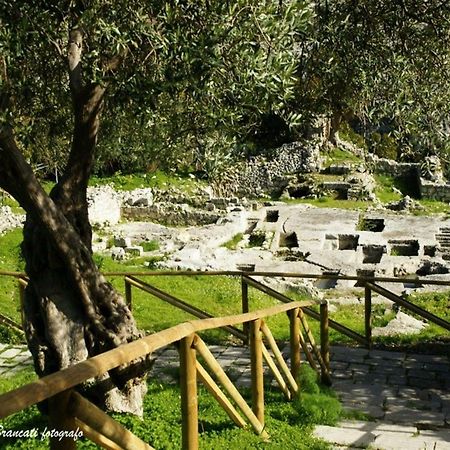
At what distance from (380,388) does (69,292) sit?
4081 mm

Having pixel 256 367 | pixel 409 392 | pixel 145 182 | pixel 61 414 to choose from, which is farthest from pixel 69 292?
pixel 145 182

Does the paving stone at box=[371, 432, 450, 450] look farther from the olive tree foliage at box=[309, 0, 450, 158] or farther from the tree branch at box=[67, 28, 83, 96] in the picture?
the tree branch at box=[67, 28, 83, 96]

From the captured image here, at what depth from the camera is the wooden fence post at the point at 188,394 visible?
3725 mm

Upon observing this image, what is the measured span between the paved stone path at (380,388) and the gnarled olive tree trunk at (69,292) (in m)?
1.77

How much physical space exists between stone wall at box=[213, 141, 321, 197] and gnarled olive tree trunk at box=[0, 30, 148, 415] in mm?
32516

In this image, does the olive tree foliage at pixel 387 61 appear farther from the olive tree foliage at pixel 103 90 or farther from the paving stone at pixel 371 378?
the paving stone at pixel 371 378

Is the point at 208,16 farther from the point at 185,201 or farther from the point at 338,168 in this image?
the point at 338,168

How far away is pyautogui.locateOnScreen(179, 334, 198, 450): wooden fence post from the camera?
12.2 ft

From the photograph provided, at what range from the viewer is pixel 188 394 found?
3.74m

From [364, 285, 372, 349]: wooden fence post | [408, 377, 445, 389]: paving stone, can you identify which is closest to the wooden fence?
[408, 377, 445, 389]: paving stone

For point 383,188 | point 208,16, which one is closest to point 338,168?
point 383,188

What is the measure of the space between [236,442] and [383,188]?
Result: 36462mm

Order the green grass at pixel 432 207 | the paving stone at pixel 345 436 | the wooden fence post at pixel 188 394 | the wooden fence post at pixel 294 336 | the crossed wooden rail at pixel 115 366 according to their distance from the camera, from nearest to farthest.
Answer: the crossed wooden rail at pixel 115 366, the wooden fence post at pixel 188 394, the paving stone at pixel 345 436, the wooden fence post at pixel 294 336, the green grass at pixel 432 207

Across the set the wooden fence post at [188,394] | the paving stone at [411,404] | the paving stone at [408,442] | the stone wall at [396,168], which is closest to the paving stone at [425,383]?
the paving stone at [411,404]
